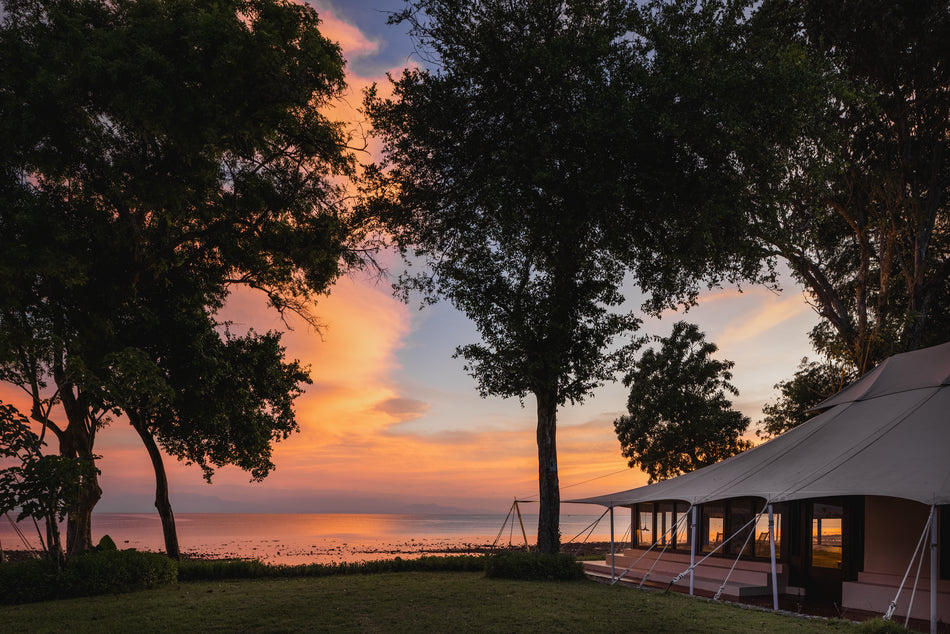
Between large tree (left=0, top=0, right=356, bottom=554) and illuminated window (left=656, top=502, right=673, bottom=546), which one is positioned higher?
large tree (left=0, top=0, right=356, bottom=554)

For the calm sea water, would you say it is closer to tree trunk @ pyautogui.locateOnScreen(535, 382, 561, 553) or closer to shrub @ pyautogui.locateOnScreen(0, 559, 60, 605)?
Answer: tree trunk @ pyautogui.locateOnScreen(535, 382, 561, 553)

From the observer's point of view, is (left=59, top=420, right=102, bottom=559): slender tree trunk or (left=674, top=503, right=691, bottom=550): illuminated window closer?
(left=59, top=420, right=102, bottom=559): slender tree trunk

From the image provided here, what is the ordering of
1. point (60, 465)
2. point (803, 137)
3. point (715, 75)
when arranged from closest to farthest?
point (60, 465), point (715, 75), point (803, 137)

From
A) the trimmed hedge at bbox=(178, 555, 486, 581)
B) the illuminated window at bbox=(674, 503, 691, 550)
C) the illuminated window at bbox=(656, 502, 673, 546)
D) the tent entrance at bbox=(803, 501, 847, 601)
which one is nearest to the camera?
the tent entrance at bbox=(803, 501, 847, 601)

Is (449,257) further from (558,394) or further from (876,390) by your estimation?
(876,390)

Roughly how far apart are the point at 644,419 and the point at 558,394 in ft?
49.1

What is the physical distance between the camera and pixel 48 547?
1225 centimetres

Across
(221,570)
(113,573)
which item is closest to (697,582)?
(221,570)

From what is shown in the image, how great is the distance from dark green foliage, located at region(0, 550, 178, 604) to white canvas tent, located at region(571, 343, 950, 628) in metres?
10.8

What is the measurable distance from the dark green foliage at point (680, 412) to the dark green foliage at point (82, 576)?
847 inches

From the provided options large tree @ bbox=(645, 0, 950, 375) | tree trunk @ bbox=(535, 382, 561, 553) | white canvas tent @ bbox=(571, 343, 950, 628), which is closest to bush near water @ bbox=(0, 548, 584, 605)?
tree trunk @ bbox=(535, 382, 561, 553)

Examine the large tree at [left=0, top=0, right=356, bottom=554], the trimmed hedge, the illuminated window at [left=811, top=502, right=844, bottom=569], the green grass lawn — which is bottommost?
the trimmed hedge

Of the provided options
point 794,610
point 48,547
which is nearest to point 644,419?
point 794,610

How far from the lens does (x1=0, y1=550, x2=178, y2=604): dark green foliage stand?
38.8 ft
